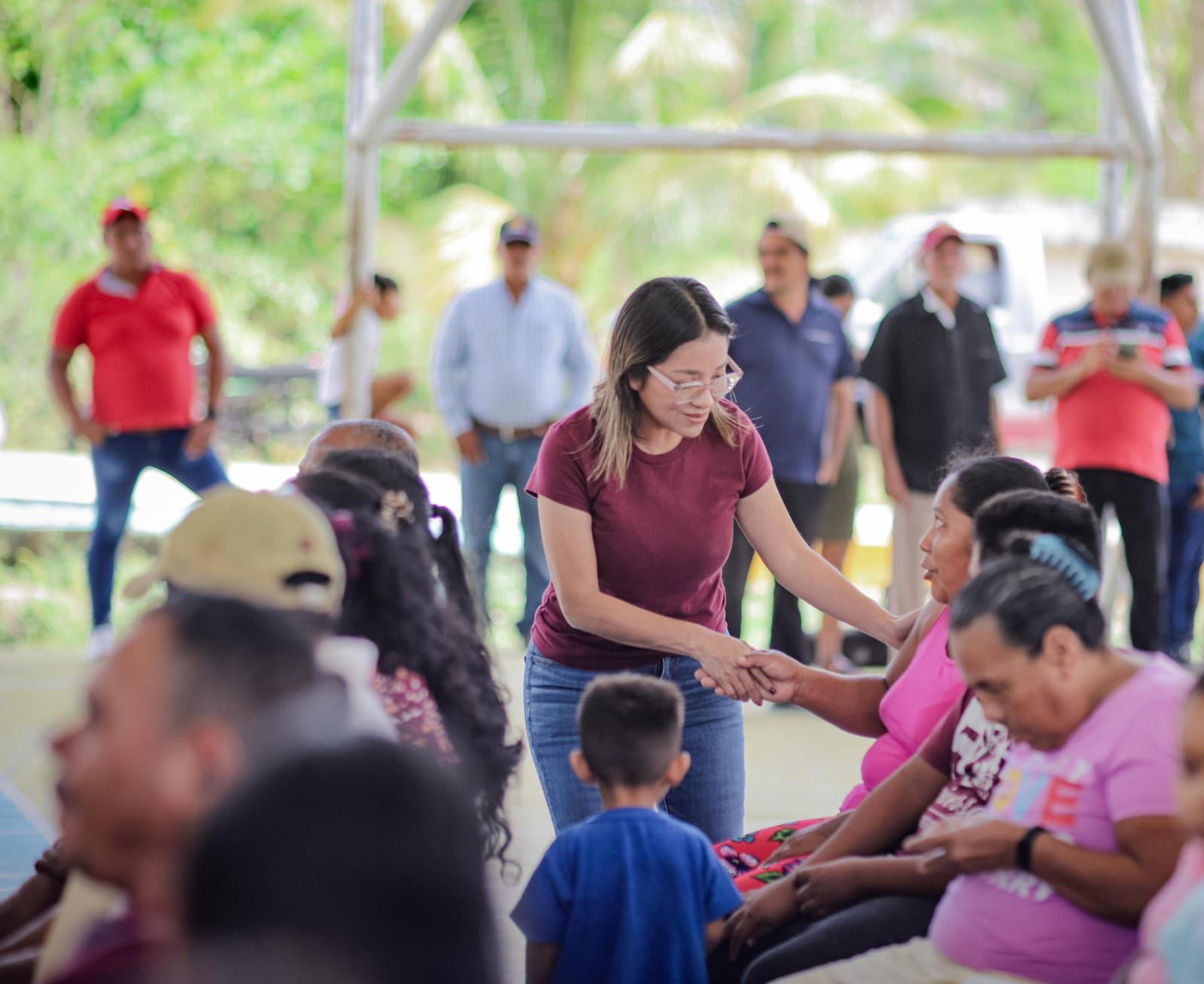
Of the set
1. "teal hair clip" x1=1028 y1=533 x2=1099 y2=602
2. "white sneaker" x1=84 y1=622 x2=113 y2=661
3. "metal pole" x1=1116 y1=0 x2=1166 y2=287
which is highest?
"metal pole" x1=1116 y1=0 x2=1166 y2=287

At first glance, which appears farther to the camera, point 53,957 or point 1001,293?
Result: point 1001,293

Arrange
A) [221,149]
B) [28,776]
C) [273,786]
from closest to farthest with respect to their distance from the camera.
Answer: [273,786] < [28,776] < [221,149]

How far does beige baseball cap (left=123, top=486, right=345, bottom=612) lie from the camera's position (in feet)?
6.48

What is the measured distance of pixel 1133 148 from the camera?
6375mm

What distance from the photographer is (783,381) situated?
5887 millimetres

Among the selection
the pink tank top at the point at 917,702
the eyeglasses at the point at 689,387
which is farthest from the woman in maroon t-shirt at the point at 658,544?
the pink tank top at the point at 917,702

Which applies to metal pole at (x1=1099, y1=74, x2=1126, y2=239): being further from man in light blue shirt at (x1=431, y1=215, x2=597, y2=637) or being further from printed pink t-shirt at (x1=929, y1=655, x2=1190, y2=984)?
printed pink t-shirt at (x1=929, y1=655, x2=1190, y2=984)

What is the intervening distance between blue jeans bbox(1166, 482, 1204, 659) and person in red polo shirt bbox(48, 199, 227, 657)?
422cm

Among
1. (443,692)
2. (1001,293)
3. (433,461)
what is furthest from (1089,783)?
(433,461)

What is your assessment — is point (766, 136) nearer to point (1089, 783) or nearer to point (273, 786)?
point (1089, 783)

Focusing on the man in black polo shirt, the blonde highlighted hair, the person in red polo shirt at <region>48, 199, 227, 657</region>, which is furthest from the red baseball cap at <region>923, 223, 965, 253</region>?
the blonde highlighted hair

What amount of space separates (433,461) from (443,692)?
46.7 ft

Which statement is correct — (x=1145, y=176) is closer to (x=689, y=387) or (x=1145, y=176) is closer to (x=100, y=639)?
(x=689, y=387)

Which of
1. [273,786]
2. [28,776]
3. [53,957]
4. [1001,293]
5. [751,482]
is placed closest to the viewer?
[273,786]
